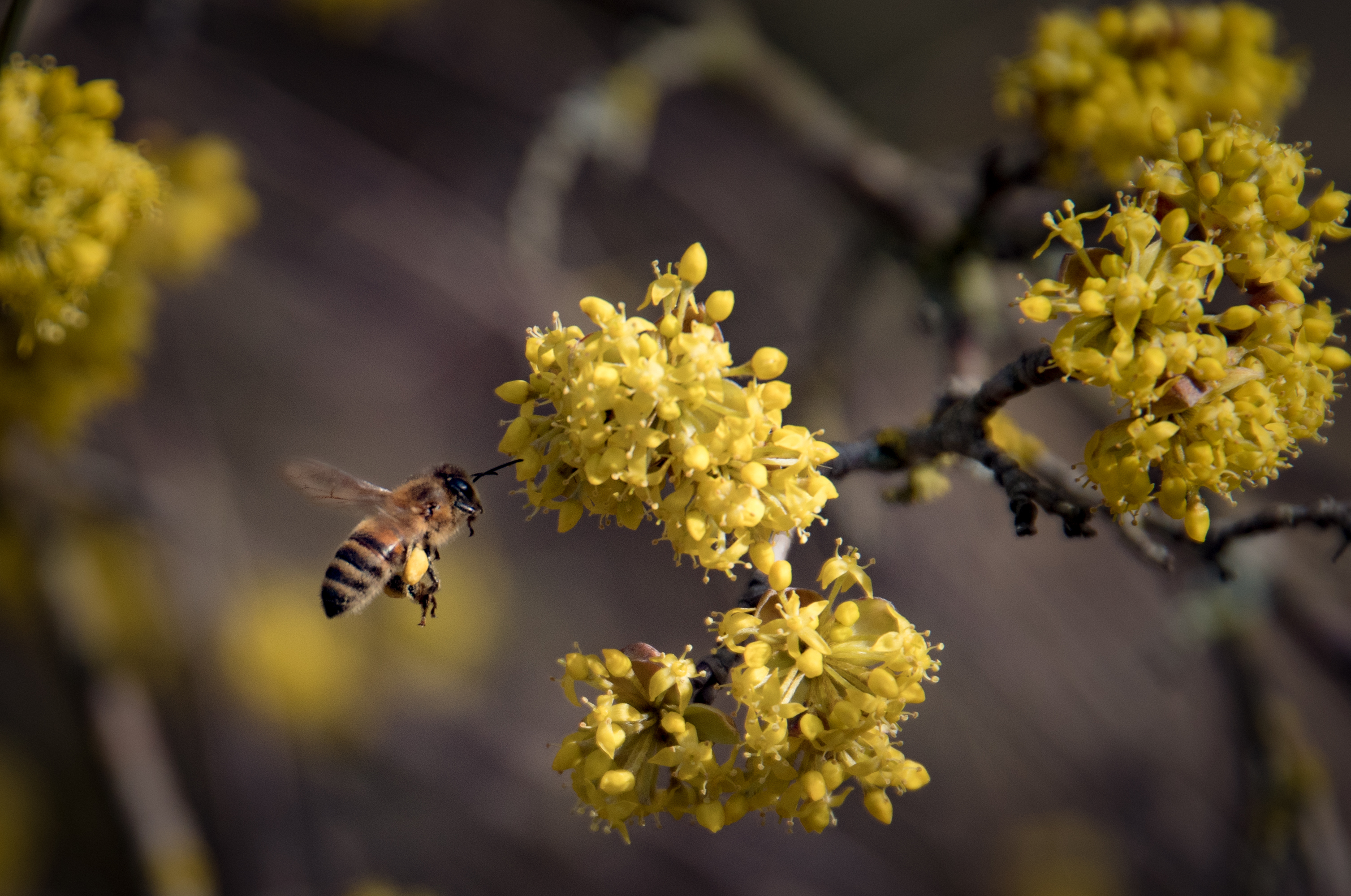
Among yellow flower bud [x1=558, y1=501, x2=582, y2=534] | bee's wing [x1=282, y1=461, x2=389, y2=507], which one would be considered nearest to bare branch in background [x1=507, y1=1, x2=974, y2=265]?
bee's wing [x1=282, y1=461, x2=389, y2=507]

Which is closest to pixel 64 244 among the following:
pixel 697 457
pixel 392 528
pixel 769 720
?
pixel 392 528

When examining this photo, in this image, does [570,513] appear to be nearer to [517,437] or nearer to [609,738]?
[517,437]

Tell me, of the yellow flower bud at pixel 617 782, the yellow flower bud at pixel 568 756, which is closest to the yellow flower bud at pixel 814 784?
the yellow flower bud at pixel 617 782

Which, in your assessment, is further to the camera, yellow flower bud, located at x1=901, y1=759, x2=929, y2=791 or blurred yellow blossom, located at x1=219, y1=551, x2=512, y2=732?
blurred yellow blossom, located at x1=219, y1=551, x2=512, y2=732

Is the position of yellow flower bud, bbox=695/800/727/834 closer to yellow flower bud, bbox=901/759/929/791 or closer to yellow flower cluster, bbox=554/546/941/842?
yellow flower cluster, bbox=554/546/941/842

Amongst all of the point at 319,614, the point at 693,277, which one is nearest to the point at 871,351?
the point at 693,277

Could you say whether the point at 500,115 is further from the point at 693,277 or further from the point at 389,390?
the point at 693,277

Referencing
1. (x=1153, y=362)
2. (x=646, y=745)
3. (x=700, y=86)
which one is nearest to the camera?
(x=1153, y=362)

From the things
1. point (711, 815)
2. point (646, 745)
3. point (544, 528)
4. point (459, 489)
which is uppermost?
point (544, 528)
